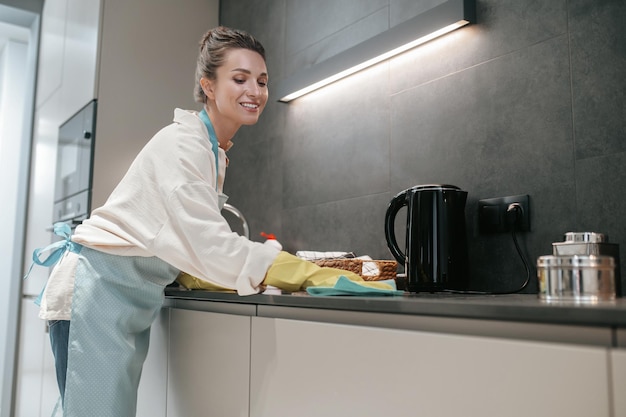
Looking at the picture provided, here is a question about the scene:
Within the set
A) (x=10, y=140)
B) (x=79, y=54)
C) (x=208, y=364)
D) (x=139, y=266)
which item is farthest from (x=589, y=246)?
(x=10, y=140)

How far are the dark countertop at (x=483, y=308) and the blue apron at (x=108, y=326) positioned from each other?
327 millimetres

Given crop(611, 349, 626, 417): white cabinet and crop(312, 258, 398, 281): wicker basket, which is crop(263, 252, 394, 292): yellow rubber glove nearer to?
crop(312, 258, 398, 281): wicker basket

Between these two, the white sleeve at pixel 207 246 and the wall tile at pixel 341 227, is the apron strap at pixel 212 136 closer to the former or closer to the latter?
the white sleeve at pixel 207 246

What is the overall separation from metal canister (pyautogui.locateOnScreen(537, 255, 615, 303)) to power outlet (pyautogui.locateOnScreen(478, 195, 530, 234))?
20.5 inches

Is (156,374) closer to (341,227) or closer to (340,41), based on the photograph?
(341,227)

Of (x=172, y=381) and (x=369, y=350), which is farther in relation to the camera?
(x=172, y=381)

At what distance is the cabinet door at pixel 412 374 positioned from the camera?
64cm

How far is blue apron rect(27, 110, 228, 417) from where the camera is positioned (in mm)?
1232

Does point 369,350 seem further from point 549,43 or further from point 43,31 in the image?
point 43,31

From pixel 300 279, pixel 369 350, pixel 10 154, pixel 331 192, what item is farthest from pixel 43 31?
pixel 369 350

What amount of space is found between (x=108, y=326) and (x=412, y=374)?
0.72 meters

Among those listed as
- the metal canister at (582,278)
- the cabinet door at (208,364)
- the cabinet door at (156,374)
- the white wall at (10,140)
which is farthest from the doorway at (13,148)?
the metal canister at (582,278)

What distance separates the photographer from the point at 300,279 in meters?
1.15

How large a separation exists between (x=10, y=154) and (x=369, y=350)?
3.54m
